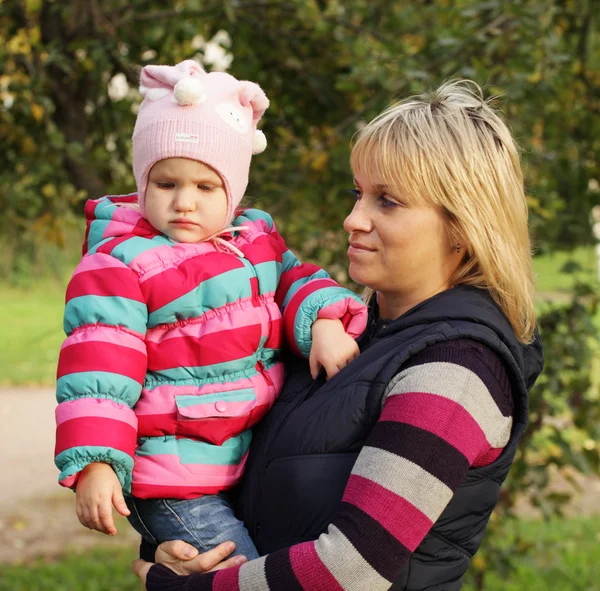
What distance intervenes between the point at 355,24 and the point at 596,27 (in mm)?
1035

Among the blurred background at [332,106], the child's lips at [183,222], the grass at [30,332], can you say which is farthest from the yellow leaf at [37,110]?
the grass at [30,332]

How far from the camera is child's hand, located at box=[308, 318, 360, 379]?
1.84 m

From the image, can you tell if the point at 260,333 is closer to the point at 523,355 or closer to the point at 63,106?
the point at 523,355

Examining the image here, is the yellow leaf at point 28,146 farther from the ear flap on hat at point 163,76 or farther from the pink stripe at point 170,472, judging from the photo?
the pink stripe at point 170,472

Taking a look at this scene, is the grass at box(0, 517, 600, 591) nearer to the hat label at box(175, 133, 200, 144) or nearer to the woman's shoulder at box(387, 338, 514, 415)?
the woman's shoulder at box(387, 338, 514, 415)

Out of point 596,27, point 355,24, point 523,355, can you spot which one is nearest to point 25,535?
point 355,24

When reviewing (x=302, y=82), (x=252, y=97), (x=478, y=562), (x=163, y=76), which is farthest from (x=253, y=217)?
(x=478, y=562)

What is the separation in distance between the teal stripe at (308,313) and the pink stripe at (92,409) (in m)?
0.41

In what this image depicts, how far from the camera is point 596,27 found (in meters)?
3.97

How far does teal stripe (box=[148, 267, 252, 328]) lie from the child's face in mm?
116

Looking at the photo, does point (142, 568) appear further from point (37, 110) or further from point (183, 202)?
point (37, 110)

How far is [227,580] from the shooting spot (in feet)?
5.40

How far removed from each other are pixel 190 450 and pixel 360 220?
568 mm

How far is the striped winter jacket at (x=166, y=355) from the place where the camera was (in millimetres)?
1751
